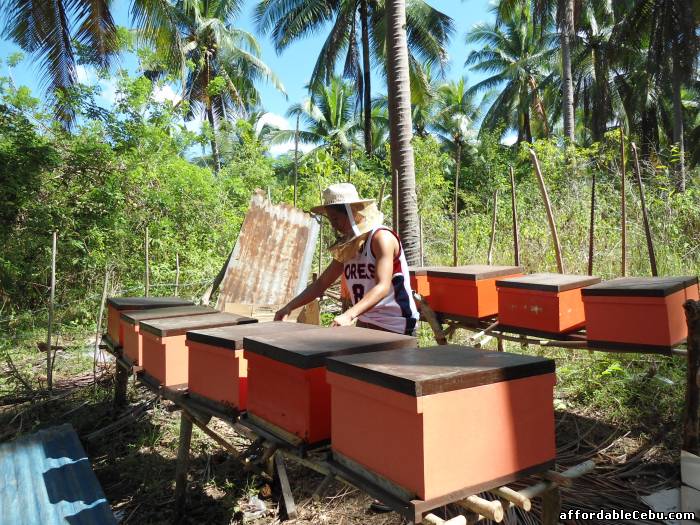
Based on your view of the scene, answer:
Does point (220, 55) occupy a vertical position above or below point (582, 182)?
above

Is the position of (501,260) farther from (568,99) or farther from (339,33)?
(339,33)

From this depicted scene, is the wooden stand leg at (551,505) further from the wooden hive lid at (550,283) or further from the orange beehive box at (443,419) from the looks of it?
the wooden hive lid at (550,283)

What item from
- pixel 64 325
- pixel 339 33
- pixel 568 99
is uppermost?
pixel 339 33

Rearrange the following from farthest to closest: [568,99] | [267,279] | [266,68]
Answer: [266,68] → [568,99] → [267,279]

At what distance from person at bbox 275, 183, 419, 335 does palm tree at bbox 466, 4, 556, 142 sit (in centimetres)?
2373

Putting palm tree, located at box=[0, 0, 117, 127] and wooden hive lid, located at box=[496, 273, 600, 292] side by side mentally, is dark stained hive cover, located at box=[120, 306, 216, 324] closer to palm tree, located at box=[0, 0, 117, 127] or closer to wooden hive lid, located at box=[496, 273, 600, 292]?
wooden hive lid, located at box=[496, 273, 600, 292]

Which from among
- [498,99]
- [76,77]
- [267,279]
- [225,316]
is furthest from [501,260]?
[498,99]

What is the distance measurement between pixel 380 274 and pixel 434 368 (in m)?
1.13

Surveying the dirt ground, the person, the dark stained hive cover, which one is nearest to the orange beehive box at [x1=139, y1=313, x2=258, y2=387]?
the dark stained hive cover

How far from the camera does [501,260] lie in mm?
7809

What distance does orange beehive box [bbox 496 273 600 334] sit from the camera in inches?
135

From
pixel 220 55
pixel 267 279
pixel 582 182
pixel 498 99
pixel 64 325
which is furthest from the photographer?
pixel 498 99

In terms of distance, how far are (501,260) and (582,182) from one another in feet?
8.13

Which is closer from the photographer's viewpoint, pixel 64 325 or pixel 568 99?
pixel 64 325
